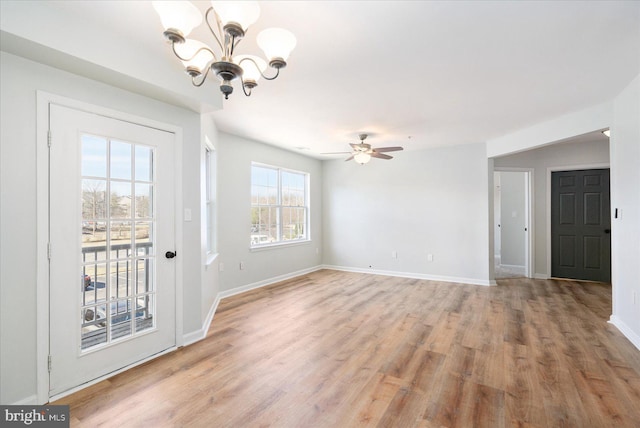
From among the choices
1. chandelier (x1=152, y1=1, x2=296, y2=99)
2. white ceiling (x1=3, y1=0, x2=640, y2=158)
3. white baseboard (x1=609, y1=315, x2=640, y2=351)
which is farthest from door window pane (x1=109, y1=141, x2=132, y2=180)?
white baseboard (x1=609, y1=315, x2=640, y2=351)

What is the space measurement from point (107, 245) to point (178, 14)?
186 centimetres

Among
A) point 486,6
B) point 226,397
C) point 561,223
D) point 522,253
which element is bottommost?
point 226,397

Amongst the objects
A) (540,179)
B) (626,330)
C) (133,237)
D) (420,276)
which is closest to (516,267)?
(540,179)

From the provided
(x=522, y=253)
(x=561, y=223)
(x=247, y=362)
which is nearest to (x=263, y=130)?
(x=247, y=362)

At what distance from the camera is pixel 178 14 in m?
1.39

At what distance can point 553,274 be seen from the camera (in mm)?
5695

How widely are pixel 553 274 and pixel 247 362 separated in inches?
237

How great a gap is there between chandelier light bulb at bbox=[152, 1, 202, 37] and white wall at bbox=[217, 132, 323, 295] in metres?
3.14

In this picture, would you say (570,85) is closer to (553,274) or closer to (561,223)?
(561,223)

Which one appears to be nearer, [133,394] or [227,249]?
[133,394]

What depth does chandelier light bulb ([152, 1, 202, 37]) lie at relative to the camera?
1.36m

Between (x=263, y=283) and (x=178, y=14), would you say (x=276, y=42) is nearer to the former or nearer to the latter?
(x=178, y=14)

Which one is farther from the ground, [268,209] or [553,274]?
[268,209]

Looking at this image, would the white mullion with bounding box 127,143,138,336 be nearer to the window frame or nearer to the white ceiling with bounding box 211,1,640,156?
the white ceiling with bounding box 211,1,640,156
